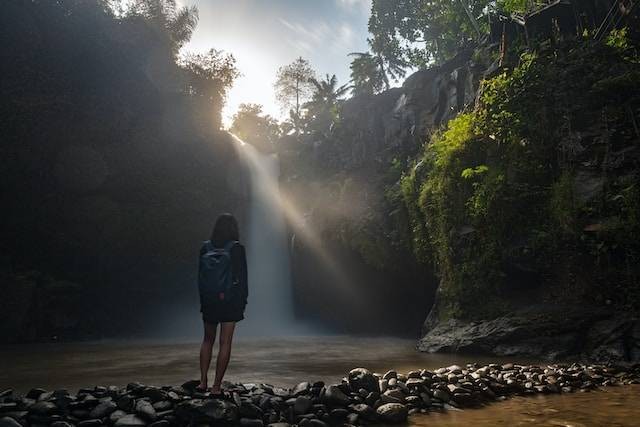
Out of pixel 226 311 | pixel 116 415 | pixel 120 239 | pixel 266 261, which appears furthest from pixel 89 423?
pixel 266 261

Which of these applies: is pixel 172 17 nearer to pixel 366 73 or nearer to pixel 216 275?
pixel 366 73

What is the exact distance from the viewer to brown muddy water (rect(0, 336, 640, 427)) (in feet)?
12.6

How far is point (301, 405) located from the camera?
3926mm

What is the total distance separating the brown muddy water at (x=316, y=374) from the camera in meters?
3.84

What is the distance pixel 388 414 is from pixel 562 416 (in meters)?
1.59

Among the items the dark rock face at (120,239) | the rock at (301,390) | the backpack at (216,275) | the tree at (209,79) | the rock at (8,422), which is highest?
the tree at (209,79)

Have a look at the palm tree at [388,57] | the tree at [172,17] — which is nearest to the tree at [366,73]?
the palm tree at [388,57]

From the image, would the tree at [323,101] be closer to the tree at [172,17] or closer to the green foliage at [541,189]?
the tree at [172,17]

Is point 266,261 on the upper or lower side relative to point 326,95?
lower

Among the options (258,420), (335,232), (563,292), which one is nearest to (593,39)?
(563,292)

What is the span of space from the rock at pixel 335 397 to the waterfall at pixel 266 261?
51.5 feet

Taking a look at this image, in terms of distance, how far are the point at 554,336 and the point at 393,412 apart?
5.81 meters

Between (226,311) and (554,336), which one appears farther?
(554,336)

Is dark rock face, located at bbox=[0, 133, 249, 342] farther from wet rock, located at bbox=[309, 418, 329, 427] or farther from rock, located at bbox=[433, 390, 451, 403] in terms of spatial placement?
rock, located at bbox=[433, 390, 451, 403]
